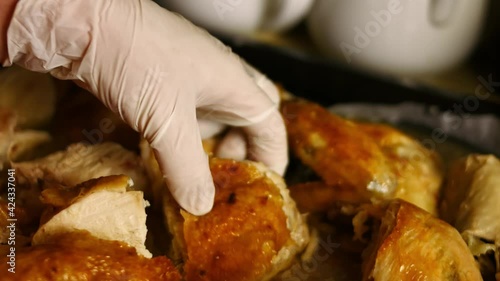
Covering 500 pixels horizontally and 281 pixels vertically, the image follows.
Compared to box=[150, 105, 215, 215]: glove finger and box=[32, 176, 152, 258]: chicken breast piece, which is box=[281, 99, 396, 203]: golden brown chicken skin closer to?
box=[150, 105, 215, 215]: glove finger

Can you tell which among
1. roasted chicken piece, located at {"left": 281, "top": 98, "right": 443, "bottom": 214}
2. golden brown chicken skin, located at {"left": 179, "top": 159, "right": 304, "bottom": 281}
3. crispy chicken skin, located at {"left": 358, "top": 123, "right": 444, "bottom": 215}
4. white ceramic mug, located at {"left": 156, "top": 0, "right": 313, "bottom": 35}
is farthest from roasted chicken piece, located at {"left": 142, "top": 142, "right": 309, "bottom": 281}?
white ceramic mug, located at {"left": 156, "top": 0, "right": 313, "bottom": 35}

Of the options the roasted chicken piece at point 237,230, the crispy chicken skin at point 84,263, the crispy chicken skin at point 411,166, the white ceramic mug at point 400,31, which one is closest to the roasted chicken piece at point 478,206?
the crispy chicken skin at point 411,166

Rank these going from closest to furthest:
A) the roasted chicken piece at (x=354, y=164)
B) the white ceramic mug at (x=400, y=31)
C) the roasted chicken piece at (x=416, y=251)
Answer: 1. the roasted chicken piece at (x=416, y=251)
2. the roasted chicken piece at (x=354, y=164)
3. the white ceramic mug at (x=400, y=31)

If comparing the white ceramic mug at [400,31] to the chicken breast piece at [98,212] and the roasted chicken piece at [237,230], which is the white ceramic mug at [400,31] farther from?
the chicken breast piece at [98,212]

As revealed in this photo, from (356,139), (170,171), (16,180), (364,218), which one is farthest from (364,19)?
(16,180)

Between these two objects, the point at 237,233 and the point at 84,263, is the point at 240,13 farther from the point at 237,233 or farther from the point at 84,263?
the point at 84,263

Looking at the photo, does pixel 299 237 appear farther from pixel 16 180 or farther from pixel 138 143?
pixel 16 180
